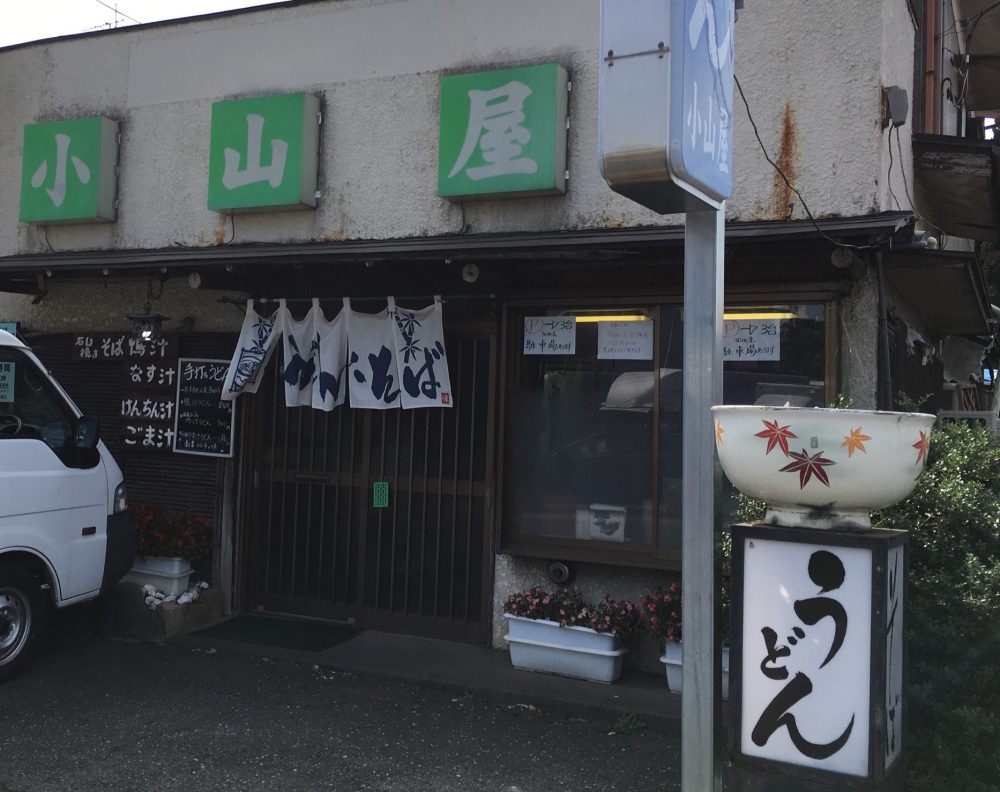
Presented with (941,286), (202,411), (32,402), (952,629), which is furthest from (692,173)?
(202,411)

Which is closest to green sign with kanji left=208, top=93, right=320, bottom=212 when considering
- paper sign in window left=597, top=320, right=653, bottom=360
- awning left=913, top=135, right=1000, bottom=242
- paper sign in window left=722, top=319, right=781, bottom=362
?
paper sign in window left=597, top=320, right=653, bottom=360

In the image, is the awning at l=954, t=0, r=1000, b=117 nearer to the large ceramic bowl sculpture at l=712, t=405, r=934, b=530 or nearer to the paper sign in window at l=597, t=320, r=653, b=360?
the paper sign in window at l=597, t=320, r=653, b=360

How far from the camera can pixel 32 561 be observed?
664 cm

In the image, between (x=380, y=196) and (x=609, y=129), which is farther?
(x=380, y=196)

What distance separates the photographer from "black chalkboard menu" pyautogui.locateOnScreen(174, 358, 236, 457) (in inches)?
332

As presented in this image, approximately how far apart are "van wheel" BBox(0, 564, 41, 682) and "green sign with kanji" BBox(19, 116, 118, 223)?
3.73 metres

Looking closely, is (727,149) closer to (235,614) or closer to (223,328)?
(223,328)

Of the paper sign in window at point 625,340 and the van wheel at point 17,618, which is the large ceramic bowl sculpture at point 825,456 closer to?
the paper sign in window at point 625,340

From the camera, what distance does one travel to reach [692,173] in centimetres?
342

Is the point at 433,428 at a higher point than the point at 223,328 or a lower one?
lower

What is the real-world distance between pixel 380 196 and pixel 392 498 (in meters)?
2.59

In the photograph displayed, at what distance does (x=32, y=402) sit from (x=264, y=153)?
9.25 feet

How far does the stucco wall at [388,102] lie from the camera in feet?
20.6

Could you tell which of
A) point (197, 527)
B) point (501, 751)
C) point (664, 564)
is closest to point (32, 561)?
point (197, 527)
